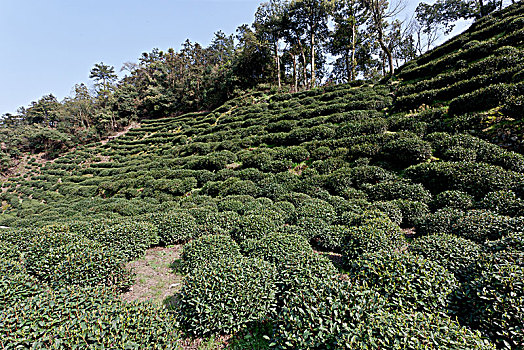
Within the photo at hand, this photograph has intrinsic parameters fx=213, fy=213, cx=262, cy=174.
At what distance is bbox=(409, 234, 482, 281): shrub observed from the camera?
4.15m

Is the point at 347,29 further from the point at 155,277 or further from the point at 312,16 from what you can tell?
the point at 155,277

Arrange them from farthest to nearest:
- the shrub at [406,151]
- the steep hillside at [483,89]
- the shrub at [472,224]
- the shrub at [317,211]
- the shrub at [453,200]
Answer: the shrub at [406,151]
the steep hillside at [483,89]
the shrub at [317,211]
the shrub at [453,200]
the shrub at [472,224]

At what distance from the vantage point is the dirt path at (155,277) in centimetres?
522

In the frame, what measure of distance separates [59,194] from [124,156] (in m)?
9.73

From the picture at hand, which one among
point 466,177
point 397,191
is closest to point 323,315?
point 397,191

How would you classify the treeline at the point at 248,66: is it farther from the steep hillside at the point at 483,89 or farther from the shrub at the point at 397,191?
the shrub at the point at 397,191

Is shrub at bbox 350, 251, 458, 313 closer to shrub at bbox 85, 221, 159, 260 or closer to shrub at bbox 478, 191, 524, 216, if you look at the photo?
shrub at bbox 478, 191, 524, 216

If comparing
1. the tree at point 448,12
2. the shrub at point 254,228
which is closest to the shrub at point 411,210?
the shrub at point 254,228

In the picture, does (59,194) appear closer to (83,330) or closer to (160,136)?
(160,136)

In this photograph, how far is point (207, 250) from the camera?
19.0 ft

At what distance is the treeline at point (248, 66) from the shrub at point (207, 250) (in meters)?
27.3

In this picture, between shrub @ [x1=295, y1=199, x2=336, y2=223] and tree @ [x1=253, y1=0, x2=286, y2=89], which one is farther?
tree @ [x1=253, y1=0, x2=286, y2=89]

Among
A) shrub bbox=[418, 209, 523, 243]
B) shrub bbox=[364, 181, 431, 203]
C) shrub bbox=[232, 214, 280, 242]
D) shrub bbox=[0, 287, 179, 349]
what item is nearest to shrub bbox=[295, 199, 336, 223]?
shrub bbox=[232, 214, 280, 242]

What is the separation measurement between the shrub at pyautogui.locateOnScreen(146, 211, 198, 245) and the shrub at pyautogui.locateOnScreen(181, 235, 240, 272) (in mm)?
1419
